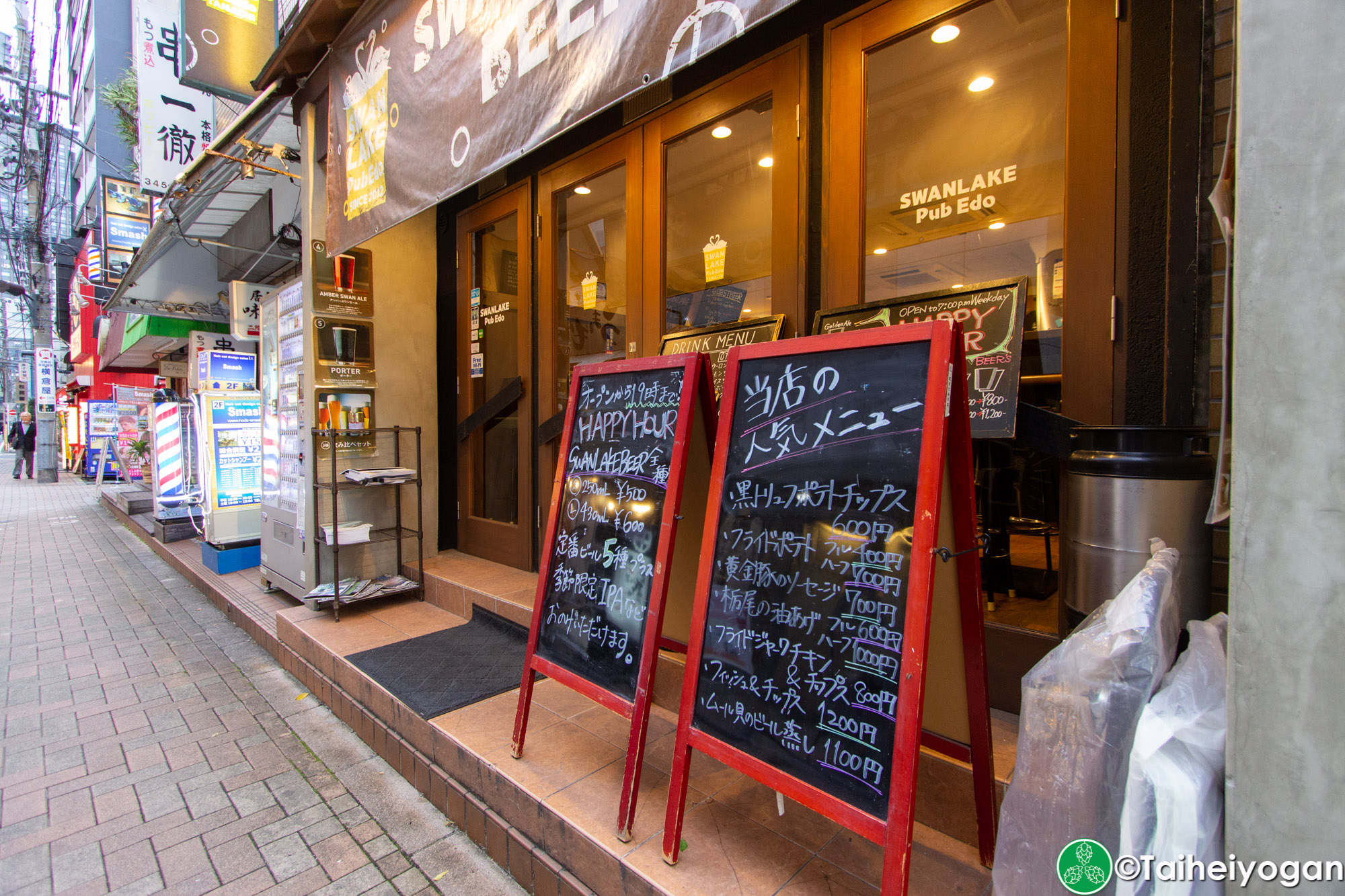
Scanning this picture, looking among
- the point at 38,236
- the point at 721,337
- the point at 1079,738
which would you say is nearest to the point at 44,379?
the point at 38,236

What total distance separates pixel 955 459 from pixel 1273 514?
695mm

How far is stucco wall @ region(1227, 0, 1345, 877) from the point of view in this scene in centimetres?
100

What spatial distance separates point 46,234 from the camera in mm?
21188

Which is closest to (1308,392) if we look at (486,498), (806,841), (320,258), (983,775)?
(983,775)

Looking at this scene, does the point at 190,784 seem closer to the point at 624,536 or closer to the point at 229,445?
the point at 624,536

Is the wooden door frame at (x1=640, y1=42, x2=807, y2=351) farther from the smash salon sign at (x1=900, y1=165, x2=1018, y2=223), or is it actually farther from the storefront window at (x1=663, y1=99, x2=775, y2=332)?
the smash salon sign at (x1=900, y1=165, x2=1018, y2=223)

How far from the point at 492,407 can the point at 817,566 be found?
378 centimetres

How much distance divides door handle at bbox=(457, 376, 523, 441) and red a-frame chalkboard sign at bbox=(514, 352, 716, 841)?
83.2 inches

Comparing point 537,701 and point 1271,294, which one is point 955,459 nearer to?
point 1271,294

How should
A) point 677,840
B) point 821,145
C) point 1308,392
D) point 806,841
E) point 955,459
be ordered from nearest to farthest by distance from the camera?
point 1308,392 → point 955,459 → point 677,840 → point 806,841 → point 821,145

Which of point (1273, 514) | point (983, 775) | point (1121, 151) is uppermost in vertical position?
point (1121, 151)

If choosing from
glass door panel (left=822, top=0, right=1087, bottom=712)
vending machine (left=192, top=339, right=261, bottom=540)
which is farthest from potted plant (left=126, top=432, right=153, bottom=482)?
glass door panel (left=822, top=0, right=1087, bottom=712)

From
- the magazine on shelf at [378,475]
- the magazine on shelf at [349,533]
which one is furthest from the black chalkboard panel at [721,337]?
the magazine on shelf at [349,533]

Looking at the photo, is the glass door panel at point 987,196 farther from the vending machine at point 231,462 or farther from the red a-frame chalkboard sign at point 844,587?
the vending machine at point 231,462
